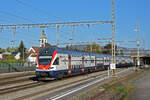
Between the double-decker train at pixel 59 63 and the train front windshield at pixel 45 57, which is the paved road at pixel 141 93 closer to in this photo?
the double-decker train at pixel 59 63

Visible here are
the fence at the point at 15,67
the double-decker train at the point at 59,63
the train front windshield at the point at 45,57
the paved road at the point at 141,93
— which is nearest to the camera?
the paved road at the point at 141,93

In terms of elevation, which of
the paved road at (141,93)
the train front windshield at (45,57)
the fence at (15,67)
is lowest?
the paved road at (141,93)

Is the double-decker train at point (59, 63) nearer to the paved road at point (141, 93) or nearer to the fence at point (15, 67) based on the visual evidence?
the paved road at point (141, 93)

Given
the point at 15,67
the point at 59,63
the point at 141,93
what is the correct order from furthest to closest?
the point at 15,67, the point at 59,63, the point at 141,93

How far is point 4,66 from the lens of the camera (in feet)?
130

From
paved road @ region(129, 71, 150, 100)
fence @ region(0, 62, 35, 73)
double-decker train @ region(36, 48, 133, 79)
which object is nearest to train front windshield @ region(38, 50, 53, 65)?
double-decker train @ region(36, 48, 133, 79)

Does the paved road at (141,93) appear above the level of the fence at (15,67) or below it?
below

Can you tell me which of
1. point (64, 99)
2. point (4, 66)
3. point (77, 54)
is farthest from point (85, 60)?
point (64, 99)

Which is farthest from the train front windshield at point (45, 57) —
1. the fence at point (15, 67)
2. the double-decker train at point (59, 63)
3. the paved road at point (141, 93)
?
the fence at point (15, 67)

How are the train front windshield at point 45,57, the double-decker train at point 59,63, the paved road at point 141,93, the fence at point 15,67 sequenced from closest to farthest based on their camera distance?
1. the paved road at point 141,93
2. the double-decker train at point 59,63
3. the train front windshield at point 45,57
4. the fence at point 15,67

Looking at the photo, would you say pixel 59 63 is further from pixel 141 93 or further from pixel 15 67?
pixel 15 67

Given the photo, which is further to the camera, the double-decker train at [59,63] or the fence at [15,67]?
the fence at [15,67]

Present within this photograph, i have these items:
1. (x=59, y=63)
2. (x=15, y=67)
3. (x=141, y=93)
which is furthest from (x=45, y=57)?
(x=15, y=67)

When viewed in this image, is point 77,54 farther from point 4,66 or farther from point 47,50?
point 4,66
